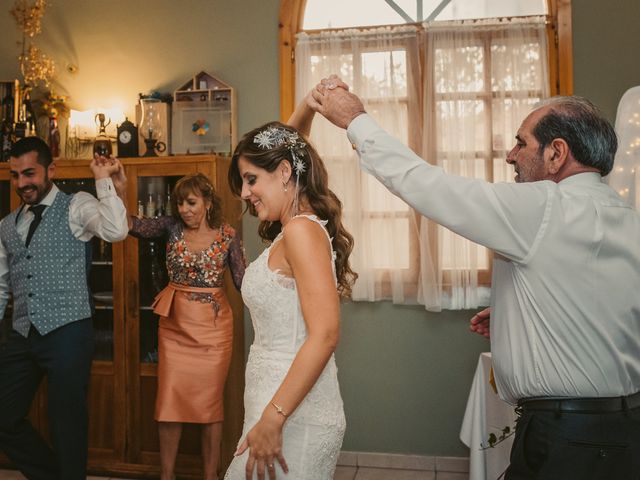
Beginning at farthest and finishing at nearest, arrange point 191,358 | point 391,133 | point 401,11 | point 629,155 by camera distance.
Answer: point 401,11
point 391,133
point 191,358
point 629,155

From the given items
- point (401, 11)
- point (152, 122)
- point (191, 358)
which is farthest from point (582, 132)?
point (152, 122)

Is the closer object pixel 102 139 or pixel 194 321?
pixel 194 321

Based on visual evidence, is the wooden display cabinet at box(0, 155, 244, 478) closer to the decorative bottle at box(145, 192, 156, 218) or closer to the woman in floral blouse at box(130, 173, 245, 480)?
the decorative bottle at box(145, 192, 156, 218)

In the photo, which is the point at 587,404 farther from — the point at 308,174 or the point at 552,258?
the point at 308,174

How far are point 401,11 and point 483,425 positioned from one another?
8.35 ft

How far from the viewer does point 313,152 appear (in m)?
1.90

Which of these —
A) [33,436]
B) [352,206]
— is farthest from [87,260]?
[352,206]

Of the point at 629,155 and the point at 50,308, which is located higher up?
the point at 629,155

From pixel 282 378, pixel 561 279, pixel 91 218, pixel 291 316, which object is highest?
pixel 91 218

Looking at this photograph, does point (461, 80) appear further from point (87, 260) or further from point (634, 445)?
point (634, 445)

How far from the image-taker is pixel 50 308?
3160mm

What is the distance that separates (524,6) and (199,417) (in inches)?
122

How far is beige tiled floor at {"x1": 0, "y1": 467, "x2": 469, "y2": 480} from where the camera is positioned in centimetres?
388

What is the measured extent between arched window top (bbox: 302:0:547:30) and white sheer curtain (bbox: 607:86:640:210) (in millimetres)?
1469
